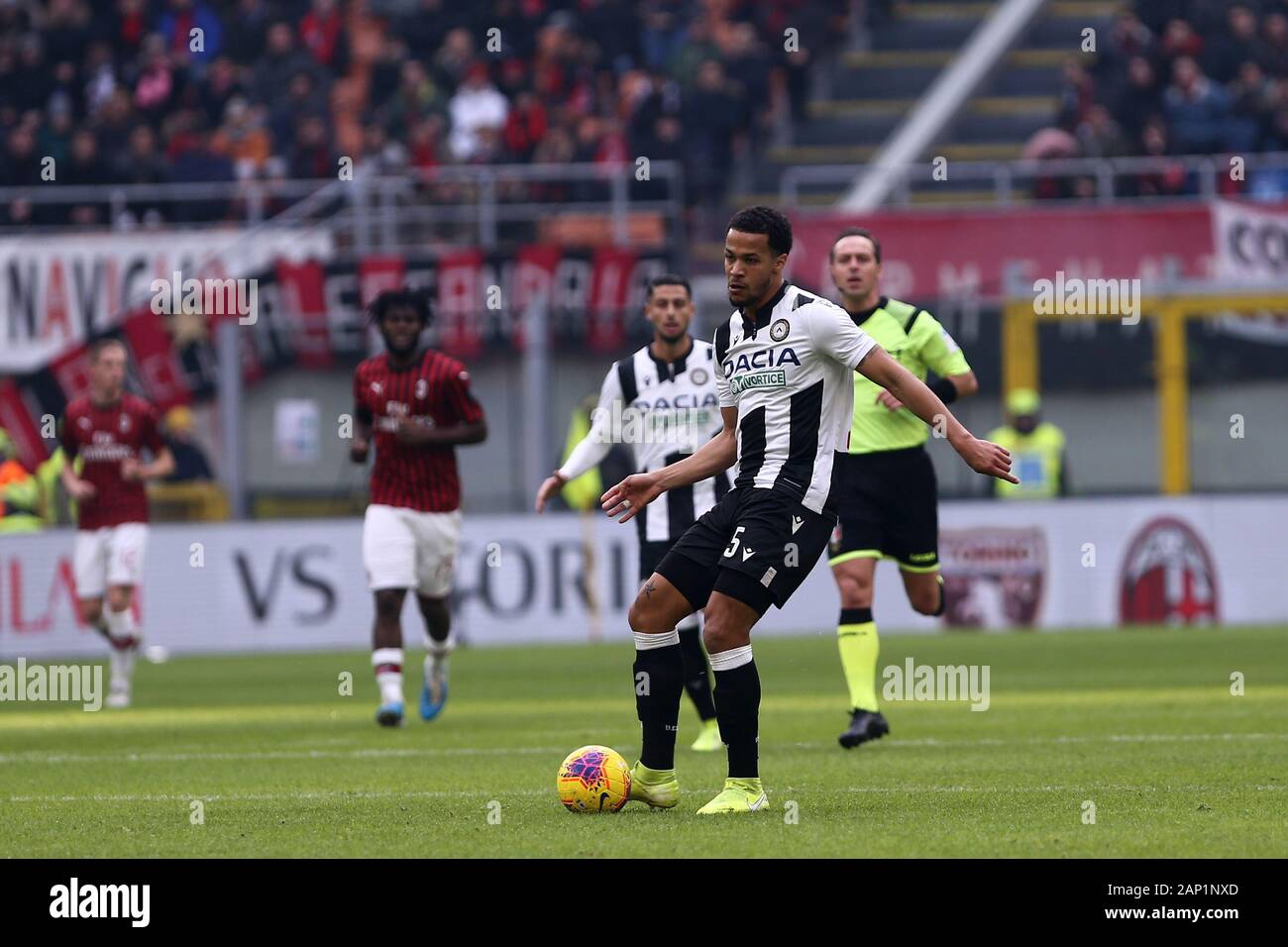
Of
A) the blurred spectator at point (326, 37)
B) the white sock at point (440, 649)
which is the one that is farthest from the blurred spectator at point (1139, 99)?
the white sock at point (440, 649)

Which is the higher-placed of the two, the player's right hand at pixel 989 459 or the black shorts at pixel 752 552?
the player's right hand at pixel 989 459

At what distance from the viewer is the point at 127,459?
16422mm

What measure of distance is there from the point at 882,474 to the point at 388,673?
3.53 metres

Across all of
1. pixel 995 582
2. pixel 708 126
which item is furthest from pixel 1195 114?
pixel 995 582

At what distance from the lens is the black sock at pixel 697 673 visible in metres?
12.0

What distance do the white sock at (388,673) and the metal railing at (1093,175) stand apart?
13.0 m

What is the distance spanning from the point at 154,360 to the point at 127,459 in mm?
9547

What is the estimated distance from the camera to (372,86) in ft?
99.1

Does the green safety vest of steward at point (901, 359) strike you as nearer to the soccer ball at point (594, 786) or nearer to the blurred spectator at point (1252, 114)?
the soccer ball at point (594, 786)

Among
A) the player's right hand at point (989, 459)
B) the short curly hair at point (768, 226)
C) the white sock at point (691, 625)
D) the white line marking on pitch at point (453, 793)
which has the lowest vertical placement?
the white line marking on pitch at point (453, 793)

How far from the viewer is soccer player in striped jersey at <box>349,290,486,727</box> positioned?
1373cm

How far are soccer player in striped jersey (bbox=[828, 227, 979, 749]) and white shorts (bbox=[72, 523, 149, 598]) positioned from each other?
6491 millimetres
